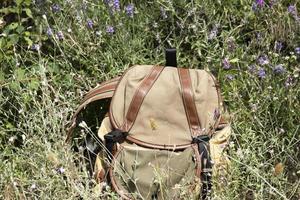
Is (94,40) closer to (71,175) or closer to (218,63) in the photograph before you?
(218,63)

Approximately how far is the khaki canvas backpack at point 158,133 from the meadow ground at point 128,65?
112mm

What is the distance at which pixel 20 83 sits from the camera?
3.48m

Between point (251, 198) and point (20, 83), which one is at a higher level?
point (20, 83)

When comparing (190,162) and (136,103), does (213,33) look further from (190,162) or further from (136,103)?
(190,162)

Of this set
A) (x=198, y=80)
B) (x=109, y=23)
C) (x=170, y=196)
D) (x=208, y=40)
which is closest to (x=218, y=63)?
(x=208, y=40)

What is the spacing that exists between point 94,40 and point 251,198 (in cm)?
127

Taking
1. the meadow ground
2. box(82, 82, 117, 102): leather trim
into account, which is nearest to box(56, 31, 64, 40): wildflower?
the meadow ground

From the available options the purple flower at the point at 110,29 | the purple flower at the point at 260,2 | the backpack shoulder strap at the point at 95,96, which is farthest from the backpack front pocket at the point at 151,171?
the purple flower at the point at 260,2

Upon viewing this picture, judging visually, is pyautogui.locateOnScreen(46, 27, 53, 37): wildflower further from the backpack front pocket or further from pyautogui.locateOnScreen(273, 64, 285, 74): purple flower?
pyautogui.locateOnScreen(273, 64, 285, 74): purple flower

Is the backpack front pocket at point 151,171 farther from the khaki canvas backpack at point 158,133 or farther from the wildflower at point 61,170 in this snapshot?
the wildflower at point 61,170

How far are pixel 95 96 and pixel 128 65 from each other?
42 cm

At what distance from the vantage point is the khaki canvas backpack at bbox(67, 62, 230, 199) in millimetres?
2904

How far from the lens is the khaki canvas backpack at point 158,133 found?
2.90 m

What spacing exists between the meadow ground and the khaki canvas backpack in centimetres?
11
